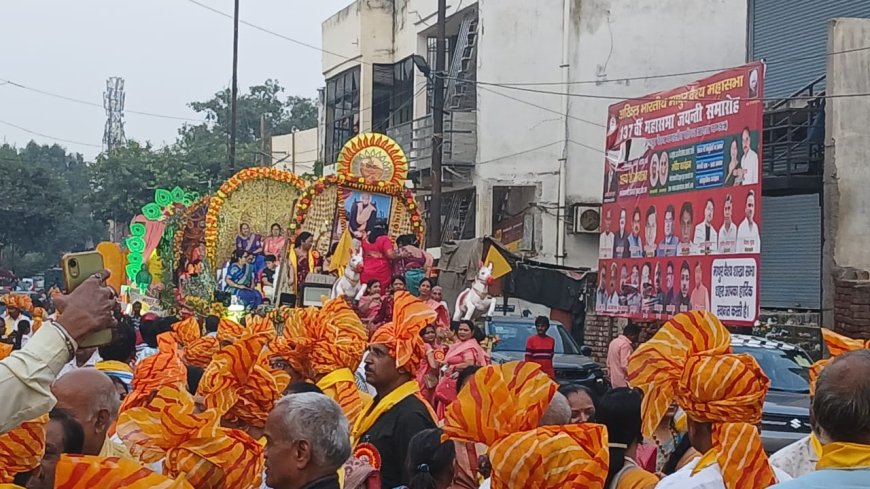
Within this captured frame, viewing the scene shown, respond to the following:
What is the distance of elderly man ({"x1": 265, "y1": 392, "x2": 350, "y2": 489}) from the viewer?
4273mm

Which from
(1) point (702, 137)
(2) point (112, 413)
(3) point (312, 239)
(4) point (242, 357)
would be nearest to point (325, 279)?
(3) point (312, 239)

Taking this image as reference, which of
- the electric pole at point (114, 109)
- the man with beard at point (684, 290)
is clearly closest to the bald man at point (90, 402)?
the man with beard at point (684, 290)

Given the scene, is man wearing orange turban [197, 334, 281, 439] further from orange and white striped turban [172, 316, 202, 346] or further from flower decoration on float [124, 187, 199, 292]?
flower decoration on float [124, 187, 199, 292]

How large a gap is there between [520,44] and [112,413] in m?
24.9

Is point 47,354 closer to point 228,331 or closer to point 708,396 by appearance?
point 708,396

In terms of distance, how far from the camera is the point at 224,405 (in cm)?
550

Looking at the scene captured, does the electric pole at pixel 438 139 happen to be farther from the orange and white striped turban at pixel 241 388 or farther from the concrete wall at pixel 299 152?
the concrete wall at pixel 299 152

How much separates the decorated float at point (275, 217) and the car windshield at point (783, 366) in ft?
18.6

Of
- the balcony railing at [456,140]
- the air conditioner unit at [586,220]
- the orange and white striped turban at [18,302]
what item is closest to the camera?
the orange and white striped turban at [18,302]

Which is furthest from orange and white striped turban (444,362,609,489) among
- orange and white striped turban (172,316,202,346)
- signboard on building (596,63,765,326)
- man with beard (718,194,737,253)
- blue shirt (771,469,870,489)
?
man with beard (718,194,737,253)

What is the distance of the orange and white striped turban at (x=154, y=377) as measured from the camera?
6.36 meters

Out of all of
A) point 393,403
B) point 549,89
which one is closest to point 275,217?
point 549,89

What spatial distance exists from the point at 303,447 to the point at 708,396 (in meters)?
1.54

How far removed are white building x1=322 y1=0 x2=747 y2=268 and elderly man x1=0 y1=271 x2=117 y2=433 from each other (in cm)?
2357
